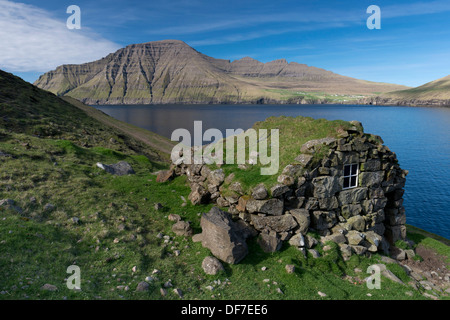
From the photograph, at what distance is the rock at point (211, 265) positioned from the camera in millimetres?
14820

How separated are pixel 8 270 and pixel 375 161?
1100 inches

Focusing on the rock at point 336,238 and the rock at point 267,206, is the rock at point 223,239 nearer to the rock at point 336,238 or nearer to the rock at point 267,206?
the rock at point 267,206

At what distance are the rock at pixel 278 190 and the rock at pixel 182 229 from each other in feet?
22.8

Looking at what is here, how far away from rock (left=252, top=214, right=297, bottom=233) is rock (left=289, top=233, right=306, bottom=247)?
0.73 m

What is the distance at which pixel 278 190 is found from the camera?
61.6 ft

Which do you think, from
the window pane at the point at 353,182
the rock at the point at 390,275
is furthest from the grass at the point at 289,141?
the rock at the point at 390,275

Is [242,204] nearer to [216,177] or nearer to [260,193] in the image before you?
[260,193]

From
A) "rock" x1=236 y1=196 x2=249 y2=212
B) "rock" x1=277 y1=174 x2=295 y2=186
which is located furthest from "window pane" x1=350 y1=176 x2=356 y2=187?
"rock" x1=236 y1=196 x2=249 y2=212

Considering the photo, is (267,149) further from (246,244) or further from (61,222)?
(61,222)

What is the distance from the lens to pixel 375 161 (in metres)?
23.2

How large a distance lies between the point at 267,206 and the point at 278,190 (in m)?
1.51

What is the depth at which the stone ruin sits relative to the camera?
17.8 metres

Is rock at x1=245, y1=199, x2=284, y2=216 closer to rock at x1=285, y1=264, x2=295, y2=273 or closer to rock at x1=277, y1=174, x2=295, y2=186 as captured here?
rock at x1=277, y1=174, x2=295, y2=186

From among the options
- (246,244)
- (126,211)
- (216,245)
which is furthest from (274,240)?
(126,211)
